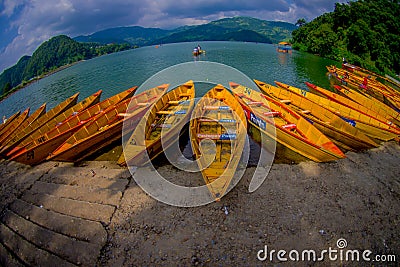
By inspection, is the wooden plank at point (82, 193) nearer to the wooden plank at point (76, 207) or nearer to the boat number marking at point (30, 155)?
the wooden plank at point (76, 207)

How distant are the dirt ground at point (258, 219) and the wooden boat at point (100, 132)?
143 cm

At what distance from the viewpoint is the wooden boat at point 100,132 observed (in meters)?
11.0

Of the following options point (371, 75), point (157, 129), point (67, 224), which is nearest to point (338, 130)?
point (157, 129)

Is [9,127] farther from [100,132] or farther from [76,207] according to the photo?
[76,207]

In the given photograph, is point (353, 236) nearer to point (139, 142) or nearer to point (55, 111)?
point (139, 142)

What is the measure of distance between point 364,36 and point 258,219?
1943 inches

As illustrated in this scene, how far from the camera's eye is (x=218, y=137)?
10.9 metres

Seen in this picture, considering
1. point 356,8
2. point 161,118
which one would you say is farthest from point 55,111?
point 356,8

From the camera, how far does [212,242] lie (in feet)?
23.2

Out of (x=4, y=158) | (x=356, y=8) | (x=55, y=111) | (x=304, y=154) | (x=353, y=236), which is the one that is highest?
(x=356, y=8)

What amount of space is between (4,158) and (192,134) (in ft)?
35.2

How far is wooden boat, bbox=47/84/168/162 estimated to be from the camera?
36.1 ft

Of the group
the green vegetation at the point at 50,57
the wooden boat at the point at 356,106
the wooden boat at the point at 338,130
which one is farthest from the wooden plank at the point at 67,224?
the green vegetation at the point at 50,57

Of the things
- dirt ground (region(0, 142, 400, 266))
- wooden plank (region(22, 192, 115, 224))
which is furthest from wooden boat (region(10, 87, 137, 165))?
wooden plank (region(22, 192, 115, 224))
